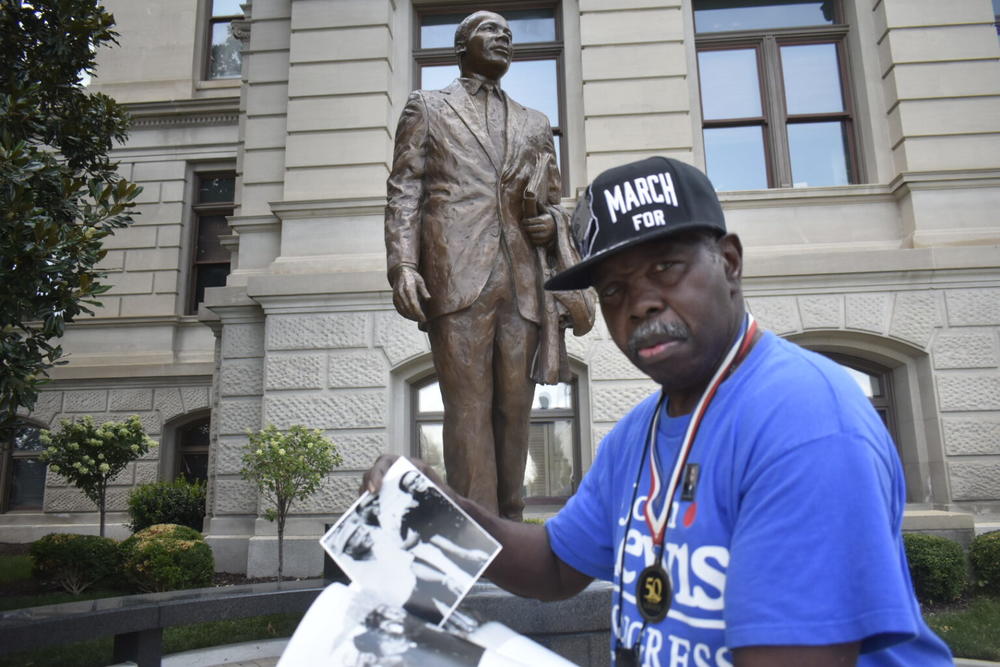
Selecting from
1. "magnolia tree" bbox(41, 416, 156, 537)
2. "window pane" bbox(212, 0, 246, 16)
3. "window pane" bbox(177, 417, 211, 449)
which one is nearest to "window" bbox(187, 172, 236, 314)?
"window pane" bbox(177, 417, 211, 449)

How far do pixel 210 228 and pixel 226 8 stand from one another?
18.5ft

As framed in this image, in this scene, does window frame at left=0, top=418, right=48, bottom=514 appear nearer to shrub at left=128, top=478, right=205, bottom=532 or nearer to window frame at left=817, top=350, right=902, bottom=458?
shrub at left=128, top=478, right=205, bottom=532

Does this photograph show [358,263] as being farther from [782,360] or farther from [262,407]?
[782,360]

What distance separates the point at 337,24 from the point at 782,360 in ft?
38.6

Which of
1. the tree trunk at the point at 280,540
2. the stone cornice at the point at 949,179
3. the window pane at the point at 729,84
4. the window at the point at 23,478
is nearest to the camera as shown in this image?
the tree trunk at the point at 280,540

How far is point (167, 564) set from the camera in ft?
24.2

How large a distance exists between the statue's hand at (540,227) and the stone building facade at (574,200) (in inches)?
232

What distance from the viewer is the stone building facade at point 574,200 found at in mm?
9836

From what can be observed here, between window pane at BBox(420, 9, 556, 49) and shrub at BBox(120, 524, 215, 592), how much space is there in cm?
885

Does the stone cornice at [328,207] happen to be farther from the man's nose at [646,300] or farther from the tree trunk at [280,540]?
the man's nose at [646,300]

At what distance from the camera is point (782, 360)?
1.27 metres

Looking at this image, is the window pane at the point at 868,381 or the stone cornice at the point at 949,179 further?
the window pane at the point at 868,381

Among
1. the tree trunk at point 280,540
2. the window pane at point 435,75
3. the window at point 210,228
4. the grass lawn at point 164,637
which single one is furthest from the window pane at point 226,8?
the grass lawn at point 164,637


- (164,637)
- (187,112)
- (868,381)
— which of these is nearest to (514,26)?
(868,381)
